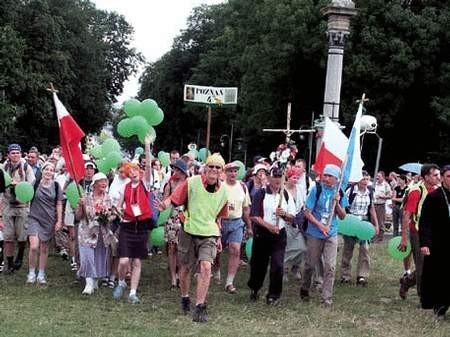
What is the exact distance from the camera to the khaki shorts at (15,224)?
11125 millimetres

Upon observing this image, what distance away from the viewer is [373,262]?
14.2m

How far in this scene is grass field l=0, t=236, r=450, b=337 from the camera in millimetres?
7848

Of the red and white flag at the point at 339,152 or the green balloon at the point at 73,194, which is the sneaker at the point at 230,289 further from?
the green balloon at the point at 73,194

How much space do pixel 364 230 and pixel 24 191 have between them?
472 cm

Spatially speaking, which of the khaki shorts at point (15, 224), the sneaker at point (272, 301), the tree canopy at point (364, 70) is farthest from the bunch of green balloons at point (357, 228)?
the tree canopy at point (364, 70)

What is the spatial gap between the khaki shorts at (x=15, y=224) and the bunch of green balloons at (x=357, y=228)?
4506mm

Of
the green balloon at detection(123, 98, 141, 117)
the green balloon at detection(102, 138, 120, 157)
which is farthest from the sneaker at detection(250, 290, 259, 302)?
the green balloon at detection(102, 138, 120, 157)

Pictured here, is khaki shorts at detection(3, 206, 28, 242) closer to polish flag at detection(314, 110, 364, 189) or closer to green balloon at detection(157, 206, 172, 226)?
green balloon at detection(157, 206, 172, 226)

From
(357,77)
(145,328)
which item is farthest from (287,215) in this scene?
(357,77)

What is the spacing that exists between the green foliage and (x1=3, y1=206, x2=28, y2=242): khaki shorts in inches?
1020

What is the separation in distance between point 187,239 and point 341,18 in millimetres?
10566

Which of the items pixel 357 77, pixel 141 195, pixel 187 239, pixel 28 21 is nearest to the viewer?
pixel 187 239

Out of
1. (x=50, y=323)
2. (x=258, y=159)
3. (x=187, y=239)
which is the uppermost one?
(x=258, y=159)

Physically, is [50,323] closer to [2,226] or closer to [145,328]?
[145,328]
